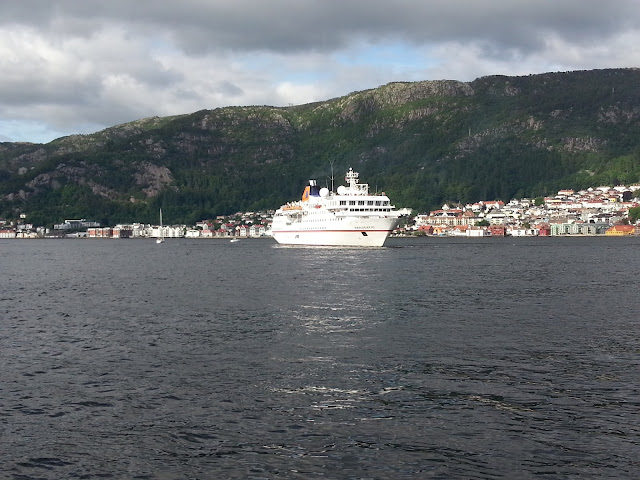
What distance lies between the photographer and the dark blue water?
18.9m

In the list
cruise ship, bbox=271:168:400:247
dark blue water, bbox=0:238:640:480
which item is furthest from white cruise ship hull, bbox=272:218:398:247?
dark blue water, bbox=0:238:640:480

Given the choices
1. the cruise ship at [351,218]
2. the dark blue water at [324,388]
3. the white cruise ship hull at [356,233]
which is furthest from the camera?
the white cruise ship hull at [356,233]

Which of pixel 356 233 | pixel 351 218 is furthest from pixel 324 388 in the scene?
pixel 356 233

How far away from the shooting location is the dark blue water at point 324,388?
744 inches

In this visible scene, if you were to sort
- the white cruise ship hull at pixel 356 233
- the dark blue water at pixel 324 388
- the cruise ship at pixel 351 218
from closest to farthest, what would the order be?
the dark blue water at pixel 324 388, the cruise ship at pixel 351 218, the white cruise ship hull at pixel 356 233

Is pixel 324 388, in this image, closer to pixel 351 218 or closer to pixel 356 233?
pixel 351 218

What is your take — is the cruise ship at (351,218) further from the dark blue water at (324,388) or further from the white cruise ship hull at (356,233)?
the dark blue water at (324,388)

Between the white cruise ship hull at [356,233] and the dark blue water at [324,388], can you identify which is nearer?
the dark blue water at [324,388]

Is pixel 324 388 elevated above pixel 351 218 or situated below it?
below

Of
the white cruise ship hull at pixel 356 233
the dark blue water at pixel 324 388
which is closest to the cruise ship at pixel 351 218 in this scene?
the white cruise ship hull at pixel 356 233

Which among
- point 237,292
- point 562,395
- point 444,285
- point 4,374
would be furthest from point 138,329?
point 444,285

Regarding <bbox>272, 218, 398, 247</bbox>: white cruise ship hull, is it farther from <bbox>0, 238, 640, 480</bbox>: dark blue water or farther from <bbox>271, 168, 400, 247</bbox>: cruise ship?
<bbox>0, 238, 640, 480</bbox>: dark blue water

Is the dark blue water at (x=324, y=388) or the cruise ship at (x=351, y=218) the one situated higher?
the cruise ship at (x=351, y=218)

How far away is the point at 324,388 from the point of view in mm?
26016
